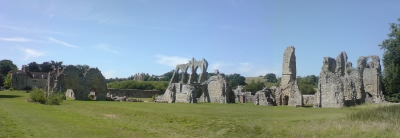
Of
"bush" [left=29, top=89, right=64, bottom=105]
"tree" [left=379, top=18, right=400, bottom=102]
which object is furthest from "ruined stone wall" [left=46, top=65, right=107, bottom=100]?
"tree" [left=379, top=18, right=400, bottom=102]

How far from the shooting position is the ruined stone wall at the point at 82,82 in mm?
43688

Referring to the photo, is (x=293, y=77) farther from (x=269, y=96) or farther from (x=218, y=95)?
(x=218, y=95)

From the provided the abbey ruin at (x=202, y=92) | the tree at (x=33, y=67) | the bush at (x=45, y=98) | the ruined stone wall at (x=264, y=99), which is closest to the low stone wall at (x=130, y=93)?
the abbey ruin at (x=202, y=92)

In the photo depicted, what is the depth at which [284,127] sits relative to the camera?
14703 mm

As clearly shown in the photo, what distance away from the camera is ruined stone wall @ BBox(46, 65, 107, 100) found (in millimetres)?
43688

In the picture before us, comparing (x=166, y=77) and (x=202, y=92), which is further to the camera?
(x=166, y=77)

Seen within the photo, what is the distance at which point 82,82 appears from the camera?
145ft

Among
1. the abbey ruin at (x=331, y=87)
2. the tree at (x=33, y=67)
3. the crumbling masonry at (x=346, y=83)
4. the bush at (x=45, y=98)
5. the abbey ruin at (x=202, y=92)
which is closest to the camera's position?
the bush at (x=45, y=98)

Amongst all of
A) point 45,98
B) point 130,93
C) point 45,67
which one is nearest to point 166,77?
point 45,67

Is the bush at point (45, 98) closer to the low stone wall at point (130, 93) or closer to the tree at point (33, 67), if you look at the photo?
the low stone wall at point (130, 93)

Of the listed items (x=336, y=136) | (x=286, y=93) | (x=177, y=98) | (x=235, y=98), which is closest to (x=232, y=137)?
(x=336, y=136)

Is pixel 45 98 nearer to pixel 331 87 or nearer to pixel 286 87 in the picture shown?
pixel 286 87

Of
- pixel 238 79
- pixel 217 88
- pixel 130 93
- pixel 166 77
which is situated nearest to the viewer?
pixel 217 88

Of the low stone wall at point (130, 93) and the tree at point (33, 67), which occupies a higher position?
the tree at point (33, 67)
